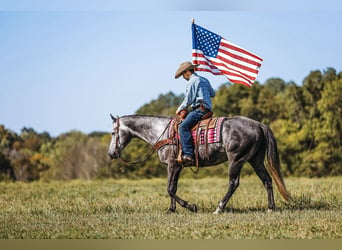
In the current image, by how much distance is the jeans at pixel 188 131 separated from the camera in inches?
387

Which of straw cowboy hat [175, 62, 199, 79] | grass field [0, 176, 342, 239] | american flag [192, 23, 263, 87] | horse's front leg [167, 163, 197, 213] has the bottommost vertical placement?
grass field [0, 176, 342, 239]

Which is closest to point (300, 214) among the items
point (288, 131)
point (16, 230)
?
point (16, 230)

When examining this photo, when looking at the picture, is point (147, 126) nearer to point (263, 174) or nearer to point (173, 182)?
point (173, 182)

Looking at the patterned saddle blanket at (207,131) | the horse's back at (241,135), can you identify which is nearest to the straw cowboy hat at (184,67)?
the patterned saddle blanket at (207,131)

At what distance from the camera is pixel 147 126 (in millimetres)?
10523

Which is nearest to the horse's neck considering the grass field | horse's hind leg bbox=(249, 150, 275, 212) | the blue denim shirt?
the blue denim shirt

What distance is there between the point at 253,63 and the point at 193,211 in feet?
9.50

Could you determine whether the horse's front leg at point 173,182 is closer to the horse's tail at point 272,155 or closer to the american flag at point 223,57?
the horse's tail at point 272,155

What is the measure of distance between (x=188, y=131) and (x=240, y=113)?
15.9m

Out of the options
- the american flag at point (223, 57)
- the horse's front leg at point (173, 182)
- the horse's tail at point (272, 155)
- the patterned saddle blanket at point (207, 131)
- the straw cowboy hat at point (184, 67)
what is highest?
the american flag at point (223, 57)

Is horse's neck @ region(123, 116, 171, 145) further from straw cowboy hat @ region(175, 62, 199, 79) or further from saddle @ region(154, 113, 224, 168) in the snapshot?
straw cowboy hat @ region(175, 62, 199, 79)

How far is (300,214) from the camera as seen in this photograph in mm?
9562

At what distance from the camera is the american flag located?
1034 cm

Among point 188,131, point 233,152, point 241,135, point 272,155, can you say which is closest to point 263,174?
point 272,155
